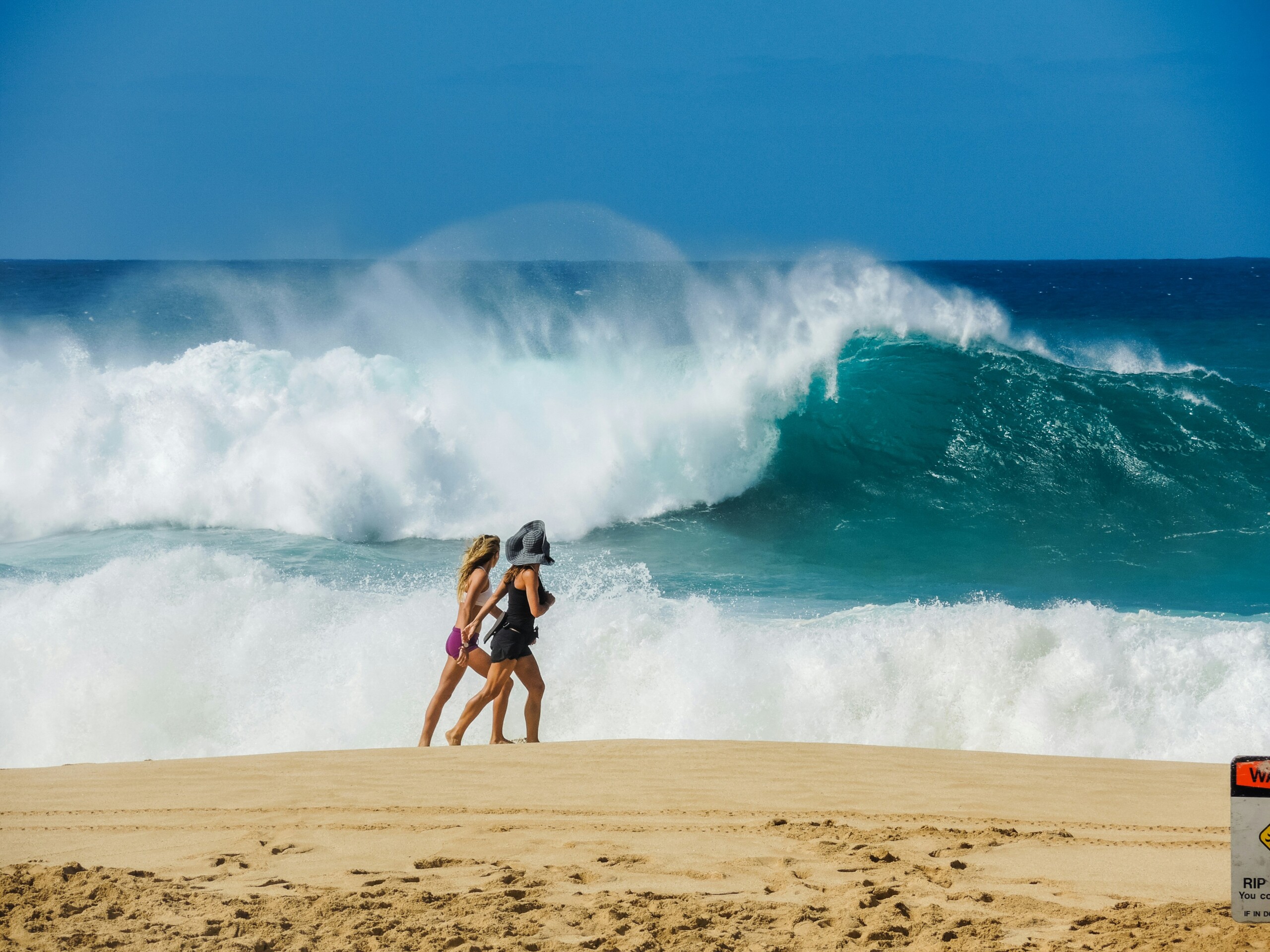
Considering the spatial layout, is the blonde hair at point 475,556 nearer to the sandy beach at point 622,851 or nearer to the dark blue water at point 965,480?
the sandy beach at point 622,851

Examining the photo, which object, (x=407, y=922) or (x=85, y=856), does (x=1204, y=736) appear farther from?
(x=85, y=856)

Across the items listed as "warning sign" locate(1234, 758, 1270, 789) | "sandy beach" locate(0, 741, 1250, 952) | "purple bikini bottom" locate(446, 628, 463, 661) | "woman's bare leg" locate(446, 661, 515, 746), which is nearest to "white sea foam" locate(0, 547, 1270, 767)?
"woman's bare leg" locate(446, 661, 515, 746)

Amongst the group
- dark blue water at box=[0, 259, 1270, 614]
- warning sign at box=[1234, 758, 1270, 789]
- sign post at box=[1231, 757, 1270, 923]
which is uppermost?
dark blue water at box=[0, 259, 1270, 614]

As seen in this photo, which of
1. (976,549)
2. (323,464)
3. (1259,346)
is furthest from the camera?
(1259,346)

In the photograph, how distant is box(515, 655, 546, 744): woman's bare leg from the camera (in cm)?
618

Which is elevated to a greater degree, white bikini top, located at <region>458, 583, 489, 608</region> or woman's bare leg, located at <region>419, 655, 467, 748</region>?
white bikini top, located at <region>458, 583, 489, 608</region>

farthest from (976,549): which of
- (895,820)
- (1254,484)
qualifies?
(895,820)

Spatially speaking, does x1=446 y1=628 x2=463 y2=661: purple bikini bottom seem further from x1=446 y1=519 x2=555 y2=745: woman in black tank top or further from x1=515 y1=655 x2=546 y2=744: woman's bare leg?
x1=515 y1=655 x2=546 y2=744: woman's bare leg

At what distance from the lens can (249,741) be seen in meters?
7.09

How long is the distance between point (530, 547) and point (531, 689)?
87 centimetres

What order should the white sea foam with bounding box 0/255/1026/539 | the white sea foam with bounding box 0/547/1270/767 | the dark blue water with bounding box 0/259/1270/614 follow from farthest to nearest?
the white sea foam with bounding box 0/255/1026/539, the dark blue water with bounding box 0/259/1270/614, the white sea foam with bounding box 0/547/1270/767

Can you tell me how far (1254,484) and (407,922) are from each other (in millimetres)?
13322

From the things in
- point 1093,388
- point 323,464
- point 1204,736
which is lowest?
point 1204,736

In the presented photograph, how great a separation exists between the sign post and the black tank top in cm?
411
